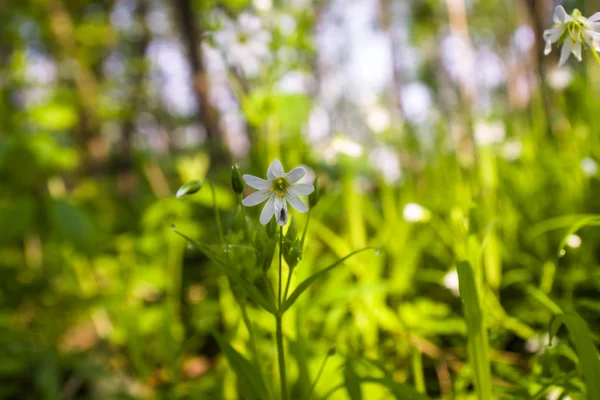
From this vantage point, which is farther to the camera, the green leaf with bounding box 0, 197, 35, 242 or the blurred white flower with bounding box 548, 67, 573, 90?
Answer: the blurred white flower with bounding box 548, 67, 573, 90

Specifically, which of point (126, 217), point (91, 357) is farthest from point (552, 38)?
point (126, 217)

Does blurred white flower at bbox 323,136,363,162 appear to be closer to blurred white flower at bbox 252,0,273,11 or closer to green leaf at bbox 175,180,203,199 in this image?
blurred white flower at bbox 252,0,273,11

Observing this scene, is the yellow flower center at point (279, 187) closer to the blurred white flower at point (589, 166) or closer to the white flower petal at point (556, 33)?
the white flower petal at point (556, 33)

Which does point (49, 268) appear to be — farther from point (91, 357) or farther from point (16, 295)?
point (91, 357)

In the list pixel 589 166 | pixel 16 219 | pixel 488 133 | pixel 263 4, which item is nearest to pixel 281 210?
pixel 263 4

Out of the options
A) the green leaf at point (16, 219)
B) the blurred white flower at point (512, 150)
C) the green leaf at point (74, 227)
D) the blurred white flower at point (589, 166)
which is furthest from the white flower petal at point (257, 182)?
the blurred white flower at point (512, 150)

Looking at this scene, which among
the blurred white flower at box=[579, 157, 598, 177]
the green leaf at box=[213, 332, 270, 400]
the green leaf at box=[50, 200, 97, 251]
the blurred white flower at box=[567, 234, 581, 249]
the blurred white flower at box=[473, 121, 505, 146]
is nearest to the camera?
the green leaf at box=[213, 332, 270, 400]

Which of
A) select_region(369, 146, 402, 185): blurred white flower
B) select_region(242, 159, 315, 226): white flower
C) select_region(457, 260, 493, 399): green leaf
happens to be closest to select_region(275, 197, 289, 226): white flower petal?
select_region(242, 159, 315, 226): white flower
